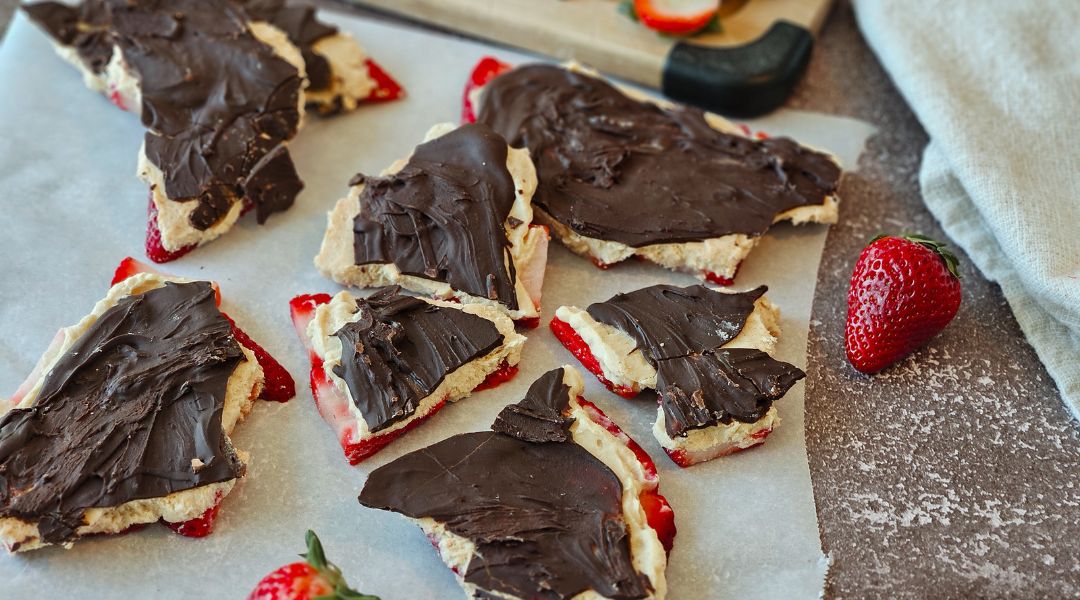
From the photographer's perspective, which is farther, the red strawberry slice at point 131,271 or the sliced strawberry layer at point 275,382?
the red strawberry slice at point 131,271

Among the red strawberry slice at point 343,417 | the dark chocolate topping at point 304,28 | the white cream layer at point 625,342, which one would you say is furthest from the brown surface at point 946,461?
the dark chocolate topping at point 304,28

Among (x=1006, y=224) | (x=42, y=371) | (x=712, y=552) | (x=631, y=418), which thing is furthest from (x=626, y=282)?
(x=42, y=371)

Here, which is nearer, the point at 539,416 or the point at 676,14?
the point at 539,416

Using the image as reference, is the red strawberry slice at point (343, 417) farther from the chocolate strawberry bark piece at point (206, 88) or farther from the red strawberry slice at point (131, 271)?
the chocolate strawberry bark piece at point (206, 88)

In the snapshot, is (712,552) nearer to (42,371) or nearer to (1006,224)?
(1006,224)

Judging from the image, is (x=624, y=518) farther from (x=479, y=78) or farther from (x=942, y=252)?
(x=479, y=78)

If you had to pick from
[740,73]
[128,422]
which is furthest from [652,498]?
[740,73]
